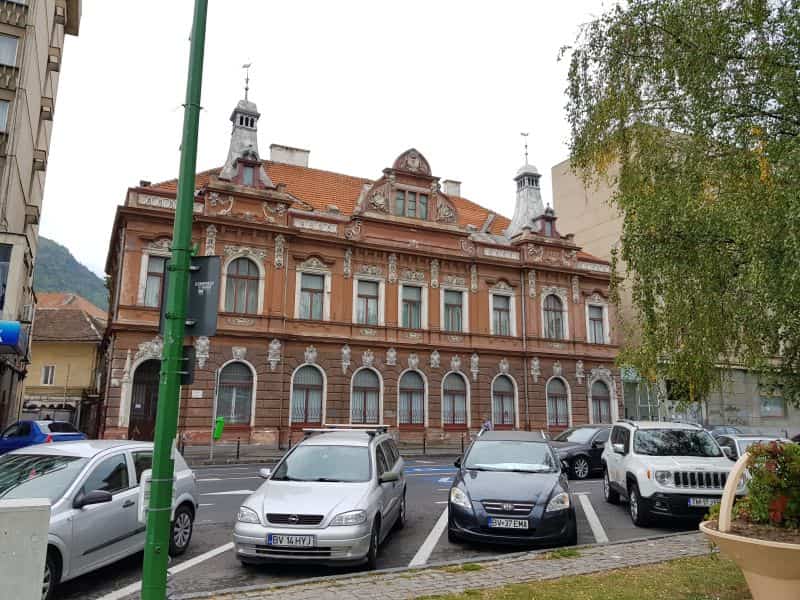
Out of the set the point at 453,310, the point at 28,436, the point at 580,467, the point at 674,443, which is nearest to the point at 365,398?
the point at 453,310

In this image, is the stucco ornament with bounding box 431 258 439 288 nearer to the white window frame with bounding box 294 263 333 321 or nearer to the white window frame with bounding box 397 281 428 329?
the white window frame with bounding box 397 281 428 329

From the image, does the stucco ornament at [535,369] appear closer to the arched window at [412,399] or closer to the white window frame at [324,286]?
the arched window at [412,399]

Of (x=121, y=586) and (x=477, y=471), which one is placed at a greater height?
(x=477, y=471)

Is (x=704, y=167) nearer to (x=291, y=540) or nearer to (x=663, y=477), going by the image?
(x=663, y=477)

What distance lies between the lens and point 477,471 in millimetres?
9805

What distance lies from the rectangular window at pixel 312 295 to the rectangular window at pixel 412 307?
4.28 meters

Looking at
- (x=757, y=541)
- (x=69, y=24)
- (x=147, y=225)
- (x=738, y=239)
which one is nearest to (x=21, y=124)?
(x=147, y=225)

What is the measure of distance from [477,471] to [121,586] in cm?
538

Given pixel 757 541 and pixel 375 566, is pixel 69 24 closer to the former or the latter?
pixel 375 566

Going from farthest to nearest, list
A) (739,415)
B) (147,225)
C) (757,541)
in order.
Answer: (739,415), (147,225), (757,541)

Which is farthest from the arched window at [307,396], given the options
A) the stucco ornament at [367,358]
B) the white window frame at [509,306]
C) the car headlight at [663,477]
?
the car headlight at [663,477]

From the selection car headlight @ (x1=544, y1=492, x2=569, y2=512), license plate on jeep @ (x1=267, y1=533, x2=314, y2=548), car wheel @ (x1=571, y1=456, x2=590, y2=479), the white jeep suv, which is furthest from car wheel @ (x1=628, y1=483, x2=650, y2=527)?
car wheel @ (x1=571, y1=456, x2=590, y2=479)

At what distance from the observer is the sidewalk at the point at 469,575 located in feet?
20.5

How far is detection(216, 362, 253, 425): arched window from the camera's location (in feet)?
81.9
